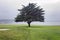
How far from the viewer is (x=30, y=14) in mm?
40031

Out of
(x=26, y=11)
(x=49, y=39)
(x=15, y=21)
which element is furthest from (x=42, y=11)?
(x=49, y=39)

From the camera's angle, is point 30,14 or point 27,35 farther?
point 30,14

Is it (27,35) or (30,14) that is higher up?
(30,14)

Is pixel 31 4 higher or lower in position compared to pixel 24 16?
higher

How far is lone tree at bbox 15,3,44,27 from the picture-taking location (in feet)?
131

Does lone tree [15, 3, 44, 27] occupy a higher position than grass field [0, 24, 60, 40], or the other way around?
lone tree [15, 3, 44, 27]

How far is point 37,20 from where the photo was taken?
40.7 meters

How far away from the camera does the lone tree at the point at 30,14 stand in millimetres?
39963

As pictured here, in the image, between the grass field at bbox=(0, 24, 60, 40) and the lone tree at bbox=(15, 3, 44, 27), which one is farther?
the lone tree at bbox=(15, 3, 44, 27)

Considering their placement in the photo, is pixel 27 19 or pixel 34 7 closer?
pixel 27 19

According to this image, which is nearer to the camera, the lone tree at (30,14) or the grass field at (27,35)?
the grass field at (27,35)

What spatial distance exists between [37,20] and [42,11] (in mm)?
3558

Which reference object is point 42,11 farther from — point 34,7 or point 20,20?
point 20,20

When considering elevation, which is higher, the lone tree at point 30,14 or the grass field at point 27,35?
the lone tree at point 30,14
